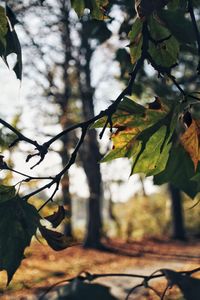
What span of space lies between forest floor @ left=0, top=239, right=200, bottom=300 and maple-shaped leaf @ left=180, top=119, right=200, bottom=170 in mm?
7149

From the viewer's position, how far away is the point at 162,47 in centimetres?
131

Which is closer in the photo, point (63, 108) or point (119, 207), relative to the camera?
point (63, 108)

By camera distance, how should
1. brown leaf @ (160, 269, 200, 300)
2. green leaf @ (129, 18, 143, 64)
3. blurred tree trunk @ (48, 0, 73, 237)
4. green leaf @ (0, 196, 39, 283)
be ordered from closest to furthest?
1. green leaf @ (0, 196, 39, 283)
2. brown leaf @ (160, 269, 200, 300)
3. green leaf @ (129, 18, 143, 64)
4. blurred tree trunk @ (48, 0, 73, 237)

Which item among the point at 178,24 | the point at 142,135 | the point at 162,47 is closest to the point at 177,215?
the point at 178,24

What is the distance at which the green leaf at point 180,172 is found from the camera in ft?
4.05

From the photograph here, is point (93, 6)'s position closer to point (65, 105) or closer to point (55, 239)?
point (55, 239)

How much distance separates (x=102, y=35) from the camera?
2.01 metres

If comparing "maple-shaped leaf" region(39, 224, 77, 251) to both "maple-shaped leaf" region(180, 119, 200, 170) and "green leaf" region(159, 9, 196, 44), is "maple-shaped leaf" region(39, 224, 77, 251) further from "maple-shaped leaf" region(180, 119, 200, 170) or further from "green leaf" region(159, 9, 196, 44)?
"green leaf" region(159, 9, 196, 44)

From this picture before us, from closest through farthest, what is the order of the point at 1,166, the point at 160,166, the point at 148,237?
the point at 1,166 < the point at 160,166 < the point at 148,237

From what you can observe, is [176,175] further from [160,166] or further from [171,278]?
[171,278]

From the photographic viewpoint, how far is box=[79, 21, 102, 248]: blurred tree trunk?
19258 millimetres

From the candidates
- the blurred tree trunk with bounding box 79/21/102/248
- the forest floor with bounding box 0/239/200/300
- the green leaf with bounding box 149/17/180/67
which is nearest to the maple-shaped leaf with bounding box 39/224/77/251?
the green leaf with bounding box 149/17/180/67

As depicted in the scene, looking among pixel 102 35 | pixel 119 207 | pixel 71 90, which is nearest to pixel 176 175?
pixel 102 35

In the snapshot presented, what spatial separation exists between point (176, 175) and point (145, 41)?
14.4 inches
